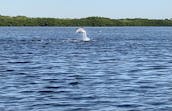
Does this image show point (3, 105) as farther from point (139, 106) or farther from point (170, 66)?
point (170, 66)

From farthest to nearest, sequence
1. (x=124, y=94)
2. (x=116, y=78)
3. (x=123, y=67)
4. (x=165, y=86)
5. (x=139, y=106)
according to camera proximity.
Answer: (x=123, y=67) < (x=116, y=78) < (x=165, y=86) < (x=124, y=94) < (x=139, y=106)

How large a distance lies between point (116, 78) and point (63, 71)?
5.19 m

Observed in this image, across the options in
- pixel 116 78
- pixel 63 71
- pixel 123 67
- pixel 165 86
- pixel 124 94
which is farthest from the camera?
pixel 123 67

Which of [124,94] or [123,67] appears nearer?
[124,94]

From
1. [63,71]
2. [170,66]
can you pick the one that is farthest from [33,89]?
[170,66]

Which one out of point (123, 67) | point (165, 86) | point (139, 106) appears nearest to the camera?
point (139, 106)

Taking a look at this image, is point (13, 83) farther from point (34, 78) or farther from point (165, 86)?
point (165, 86)

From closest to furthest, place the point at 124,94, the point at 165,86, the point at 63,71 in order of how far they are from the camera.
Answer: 1. the point at 124,94
2. the point at 165,86
3. the point at 63,71

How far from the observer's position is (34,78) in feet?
109

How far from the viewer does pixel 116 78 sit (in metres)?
33.1

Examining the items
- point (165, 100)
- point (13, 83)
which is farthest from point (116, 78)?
point (165, 100)

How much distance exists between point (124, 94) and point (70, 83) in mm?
4688

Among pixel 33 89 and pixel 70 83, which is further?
pixel 70 83

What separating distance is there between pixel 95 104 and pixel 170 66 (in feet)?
58.1
